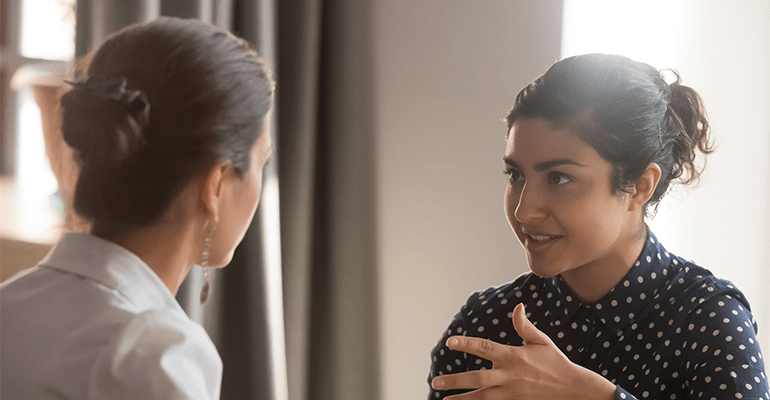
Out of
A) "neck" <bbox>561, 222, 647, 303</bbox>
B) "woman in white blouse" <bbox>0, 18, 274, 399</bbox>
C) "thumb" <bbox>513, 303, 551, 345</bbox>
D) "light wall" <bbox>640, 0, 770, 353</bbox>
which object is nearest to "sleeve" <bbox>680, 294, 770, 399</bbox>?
"neck" <bbox>561, 222, 647, 303</bbox>

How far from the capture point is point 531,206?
3.24ft

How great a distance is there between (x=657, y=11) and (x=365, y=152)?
937mm

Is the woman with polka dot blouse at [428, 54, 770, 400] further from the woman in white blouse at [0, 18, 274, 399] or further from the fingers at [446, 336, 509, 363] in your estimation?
the woman in white blouse at [0, 18, 274, 399]

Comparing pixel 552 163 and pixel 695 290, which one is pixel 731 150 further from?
pixel 552 163

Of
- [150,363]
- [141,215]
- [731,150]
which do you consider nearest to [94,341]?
[150,363]

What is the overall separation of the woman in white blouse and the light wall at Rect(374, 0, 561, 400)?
1.15 metres

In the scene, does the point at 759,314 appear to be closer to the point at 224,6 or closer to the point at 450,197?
the point at 450,197

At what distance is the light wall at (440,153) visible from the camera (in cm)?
192

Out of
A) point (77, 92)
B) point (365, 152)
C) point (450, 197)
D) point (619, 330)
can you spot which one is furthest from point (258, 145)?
point (450, 197)

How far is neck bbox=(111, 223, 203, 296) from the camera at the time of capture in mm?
736

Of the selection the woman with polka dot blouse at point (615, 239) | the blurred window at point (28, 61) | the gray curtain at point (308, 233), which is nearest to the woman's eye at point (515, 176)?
the woman with polka dot blouse at point (615, 239)

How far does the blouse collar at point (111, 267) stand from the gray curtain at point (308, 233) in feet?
2.93

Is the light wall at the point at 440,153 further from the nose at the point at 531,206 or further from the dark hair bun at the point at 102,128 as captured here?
the dark hair bun at the point at 102,128

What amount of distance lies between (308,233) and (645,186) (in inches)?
41.4
